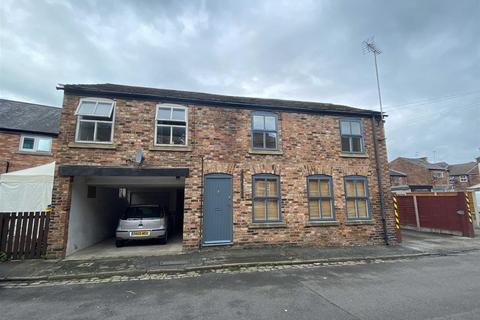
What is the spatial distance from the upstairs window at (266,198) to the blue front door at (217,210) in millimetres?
1038

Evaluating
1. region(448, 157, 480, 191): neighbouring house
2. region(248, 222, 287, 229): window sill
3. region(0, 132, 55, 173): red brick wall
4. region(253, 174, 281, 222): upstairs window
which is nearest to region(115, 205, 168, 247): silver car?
region(248, 222, 287, 229): window sill

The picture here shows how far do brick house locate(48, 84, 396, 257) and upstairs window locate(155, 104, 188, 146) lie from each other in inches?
1.5

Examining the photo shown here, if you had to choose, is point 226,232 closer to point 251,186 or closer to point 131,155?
point 251,186

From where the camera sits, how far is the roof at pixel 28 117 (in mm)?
16438

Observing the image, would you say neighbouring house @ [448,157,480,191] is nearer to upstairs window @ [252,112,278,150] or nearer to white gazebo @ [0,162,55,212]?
upstairs window @ [252,112,278,150]

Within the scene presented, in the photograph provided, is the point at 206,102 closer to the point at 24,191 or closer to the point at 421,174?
the point at 24,191

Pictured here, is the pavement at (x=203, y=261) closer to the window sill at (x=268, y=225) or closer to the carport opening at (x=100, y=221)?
the window sill at (x=268, y=225)

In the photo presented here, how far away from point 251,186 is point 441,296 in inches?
241

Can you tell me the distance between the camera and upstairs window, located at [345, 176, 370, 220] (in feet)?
34.3

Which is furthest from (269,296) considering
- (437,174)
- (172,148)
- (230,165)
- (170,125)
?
(437,174)

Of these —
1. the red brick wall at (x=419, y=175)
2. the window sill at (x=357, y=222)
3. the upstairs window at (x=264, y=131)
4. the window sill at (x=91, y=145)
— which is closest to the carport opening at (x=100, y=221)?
the window sill at (x=91, y=145)

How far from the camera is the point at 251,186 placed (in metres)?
9.66

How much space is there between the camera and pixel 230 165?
31.6ft

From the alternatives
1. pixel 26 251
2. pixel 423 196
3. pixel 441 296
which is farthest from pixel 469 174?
pixel 26 251
